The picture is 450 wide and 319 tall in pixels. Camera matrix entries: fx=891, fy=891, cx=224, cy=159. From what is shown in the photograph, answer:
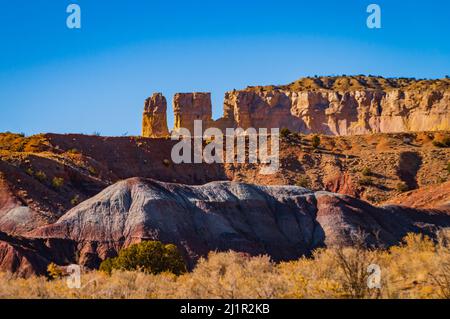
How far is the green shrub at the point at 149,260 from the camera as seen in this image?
1491 inches

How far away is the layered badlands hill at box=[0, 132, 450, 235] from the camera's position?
7556 centimetres

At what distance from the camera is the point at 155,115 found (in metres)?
117

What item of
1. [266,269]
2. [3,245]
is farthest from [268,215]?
[266,269]

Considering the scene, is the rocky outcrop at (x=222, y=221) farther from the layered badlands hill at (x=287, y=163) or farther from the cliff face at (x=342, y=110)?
the cliff face at (x=342, y=110)

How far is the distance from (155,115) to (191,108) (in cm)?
481

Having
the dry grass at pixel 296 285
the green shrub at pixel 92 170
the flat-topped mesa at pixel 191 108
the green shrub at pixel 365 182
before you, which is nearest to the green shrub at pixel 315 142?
the green shrub at pixel 365 182

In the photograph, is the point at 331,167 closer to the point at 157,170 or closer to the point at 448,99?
the point at 157,170

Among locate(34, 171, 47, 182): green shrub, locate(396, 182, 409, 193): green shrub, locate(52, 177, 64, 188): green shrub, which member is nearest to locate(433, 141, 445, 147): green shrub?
locate(396, 182, 409, 193): green shrub

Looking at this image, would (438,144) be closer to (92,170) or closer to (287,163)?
(287,163)

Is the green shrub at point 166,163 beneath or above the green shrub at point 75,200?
above

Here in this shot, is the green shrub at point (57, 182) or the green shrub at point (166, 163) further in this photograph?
the green shrub at point (166, 163)

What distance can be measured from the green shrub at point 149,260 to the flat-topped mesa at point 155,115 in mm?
75669
